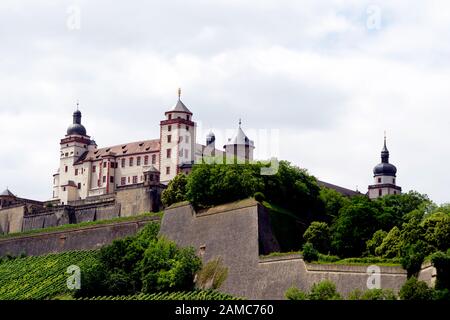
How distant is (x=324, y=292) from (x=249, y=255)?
9.90m

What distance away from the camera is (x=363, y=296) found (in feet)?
151

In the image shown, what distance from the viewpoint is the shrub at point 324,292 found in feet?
154

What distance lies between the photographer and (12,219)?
85.9m

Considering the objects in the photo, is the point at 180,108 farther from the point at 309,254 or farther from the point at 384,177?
the point at 309,254

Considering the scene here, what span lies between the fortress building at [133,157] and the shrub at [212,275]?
65.5 ft

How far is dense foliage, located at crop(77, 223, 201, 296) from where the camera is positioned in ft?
188

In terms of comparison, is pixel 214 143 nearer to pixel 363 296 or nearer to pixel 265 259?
pixel 265 259

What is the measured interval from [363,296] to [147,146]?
48.7 m

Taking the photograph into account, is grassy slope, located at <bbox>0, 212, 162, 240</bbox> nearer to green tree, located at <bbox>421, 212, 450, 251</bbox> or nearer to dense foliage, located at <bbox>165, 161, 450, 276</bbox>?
dense foliage, located at <bbox>165, 161, 450, 276</bbox>

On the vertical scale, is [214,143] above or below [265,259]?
above

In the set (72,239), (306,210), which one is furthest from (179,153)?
(306,210)

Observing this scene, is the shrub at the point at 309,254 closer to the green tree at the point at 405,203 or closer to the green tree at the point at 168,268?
A: the green tree at the point at 168,268
